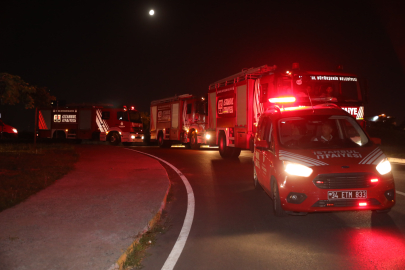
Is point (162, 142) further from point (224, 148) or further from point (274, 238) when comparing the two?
point (274, 238)

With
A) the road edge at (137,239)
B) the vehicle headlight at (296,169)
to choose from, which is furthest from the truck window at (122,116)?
the vehicle headlight at (296,169)

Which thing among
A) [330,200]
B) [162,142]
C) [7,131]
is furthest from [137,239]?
[7,131]

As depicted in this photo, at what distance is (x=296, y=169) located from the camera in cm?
604

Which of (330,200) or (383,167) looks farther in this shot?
(383,167)

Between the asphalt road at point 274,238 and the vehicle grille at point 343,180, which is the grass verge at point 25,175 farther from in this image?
the vehicle grille at point 343,180

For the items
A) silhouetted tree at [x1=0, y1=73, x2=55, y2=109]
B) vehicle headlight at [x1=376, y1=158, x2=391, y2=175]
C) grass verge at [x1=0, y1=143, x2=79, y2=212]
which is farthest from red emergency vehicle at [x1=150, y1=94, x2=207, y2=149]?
vehicle headlight at [x1=376, y1=158, x2=391, y2=175]

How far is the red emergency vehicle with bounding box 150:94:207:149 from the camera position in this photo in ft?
74.9

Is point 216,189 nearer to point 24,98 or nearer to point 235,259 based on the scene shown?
point 235,259

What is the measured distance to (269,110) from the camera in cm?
852

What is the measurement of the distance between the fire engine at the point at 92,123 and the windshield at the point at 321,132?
74.4 feet

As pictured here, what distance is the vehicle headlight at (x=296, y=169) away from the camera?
595 centimetres

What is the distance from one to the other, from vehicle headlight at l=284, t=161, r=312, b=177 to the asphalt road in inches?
32.8

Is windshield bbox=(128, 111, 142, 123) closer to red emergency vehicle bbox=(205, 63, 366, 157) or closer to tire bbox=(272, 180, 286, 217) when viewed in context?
red emergency vehicle bbox=(205, 63, 366, 157)

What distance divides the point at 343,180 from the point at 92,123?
27141mm
